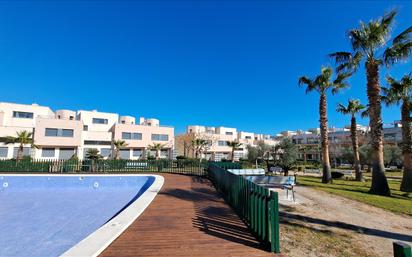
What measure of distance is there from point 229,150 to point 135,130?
2361cm

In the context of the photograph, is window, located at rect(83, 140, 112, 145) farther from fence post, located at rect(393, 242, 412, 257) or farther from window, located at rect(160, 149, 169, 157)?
fence post, located at rect(393, 242, 412, 257)

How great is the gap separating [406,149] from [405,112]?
241cm

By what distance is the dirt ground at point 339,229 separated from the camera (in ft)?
14.7

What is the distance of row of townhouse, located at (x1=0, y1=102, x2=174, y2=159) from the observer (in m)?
32.9

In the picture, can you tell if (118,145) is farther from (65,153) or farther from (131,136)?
(65,153)

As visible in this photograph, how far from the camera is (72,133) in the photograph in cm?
3453

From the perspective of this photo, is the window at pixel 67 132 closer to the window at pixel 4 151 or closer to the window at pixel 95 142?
the window at pixel 95 142

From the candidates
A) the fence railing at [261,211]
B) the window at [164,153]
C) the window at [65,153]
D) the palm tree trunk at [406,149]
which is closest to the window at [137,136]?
the window at [164,153]

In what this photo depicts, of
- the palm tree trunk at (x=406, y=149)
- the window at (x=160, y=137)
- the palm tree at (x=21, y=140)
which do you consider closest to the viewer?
the palm tree trunk at (x=406, y=149)

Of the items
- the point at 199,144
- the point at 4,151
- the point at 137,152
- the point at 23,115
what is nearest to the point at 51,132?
the point at 4,151

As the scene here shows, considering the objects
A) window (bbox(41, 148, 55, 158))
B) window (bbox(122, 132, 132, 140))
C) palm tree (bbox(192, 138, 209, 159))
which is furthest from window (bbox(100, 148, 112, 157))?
palm tree (bbox(192, 138, 209, 159))

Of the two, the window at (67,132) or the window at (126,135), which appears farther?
the window at (126,135)

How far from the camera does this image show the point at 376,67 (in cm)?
1277

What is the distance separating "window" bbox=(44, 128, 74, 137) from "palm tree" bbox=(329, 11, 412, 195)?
36195mm
